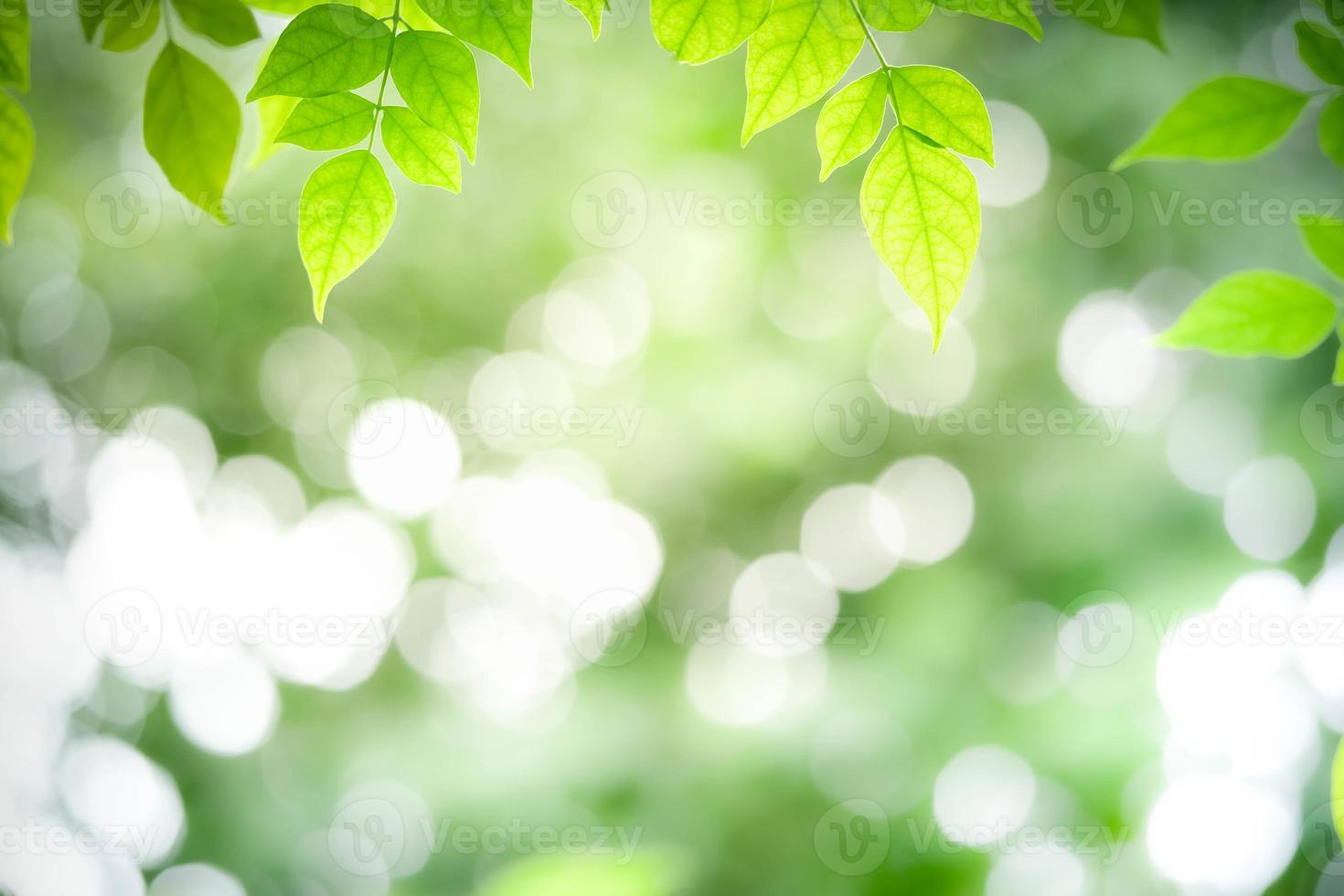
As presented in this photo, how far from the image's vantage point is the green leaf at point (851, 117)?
0.53 metres

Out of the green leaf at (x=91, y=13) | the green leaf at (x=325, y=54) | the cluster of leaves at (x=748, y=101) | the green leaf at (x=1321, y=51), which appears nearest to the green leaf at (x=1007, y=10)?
the cluster of leaves at (x=748, y=101)

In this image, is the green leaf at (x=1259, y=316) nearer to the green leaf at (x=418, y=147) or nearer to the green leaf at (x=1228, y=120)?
the green leaf at (x=1228, y=120)

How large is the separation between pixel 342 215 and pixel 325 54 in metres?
0.10

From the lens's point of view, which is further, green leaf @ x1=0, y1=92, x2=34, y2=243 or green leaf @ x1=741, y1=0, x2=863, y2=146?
green leaf @ x1=0, y1=92, x2=34, y2=243

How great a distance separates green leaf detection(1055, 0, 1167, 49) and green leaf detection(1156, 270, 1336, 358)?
19cm

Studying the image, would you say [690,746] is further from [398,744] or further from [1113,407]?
[1113,407]

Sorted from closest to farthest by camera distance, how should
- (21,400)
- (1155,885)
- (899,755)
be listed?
(1155,885)
(899,755)
(21,400)

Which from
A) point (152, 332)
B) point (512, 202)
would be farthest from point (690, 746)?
point (152, 332)

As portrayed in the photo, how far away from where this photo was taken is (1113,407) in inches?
143

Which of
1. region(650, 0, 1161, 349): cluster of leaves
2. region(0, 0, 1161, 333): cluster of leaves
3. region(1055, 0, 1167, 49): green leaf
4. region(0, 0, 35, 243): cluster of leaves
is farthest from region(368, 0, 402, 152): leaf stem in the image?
region(1055, 0, 1167, 49): green leaf

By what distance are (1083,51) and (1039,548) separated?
2.14m

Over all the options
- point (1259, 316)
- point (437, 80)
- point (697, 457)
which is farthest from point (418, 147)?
point (697, 457)

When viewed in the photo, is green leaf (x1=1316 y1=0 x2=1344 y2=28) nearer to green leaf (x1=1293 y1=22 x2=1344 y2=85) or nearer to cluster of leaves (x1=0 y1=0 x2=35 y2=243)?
green leaf (x1=1293 y1=22 x2=1344 y2=85)

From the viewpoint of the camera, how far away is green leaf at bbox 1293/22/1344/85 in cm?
59
